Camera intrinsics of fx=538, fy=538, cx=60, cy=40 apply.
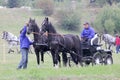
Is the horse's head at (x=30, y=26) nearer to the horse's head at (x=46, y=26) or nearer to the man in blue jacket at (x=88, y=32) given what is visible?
the horse's head at (x=46, y=26)

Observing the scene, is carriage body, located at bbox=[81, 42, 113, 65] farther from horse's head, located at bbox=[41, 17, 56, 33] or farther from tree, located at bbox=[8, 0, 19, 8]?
tree, located at bbox=[8, 0, 19, 8]

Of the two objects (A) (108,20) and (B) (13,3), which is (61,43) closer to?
(A) (108,20)

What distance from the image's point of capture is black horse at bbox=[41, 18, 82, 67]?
69.8ft

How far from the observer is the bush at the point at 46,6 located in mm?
84906

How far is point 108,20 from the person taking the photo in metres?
78.9

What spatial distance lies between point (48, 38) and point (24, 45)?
41.4 inches

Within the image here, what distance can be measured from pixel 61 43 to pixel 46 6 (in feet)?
217

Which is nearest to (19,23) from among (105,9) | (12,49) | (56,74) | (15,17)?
(15,17)

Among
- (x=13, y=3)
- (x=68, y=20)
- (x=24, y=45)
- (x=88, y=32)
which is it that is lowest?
(x=68, y=20)

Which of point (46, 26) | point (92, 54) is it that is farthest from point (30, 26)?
point (92, 54)

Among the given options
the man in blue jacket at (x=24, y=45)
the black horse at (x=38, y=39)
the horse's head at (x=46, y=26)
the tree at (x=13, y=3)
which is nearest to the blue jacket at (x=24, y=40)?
the man in blue jacket at (x=24, y=45)

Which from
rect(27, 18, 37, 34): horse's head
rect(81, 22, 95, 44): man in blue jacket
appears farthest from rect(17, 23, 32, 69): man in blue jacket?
rect(81, 22, 95, 44): man in blue jacket

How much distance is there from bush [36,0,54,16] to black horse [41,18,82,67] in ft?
204

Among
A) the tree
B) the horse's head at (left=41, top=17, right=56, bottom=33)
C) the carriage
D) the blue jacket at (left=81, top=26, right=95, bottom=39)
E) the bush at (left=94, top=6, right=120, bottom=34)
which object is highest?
the horse's head at (left=41, top=17, right=56, bottom=33)
